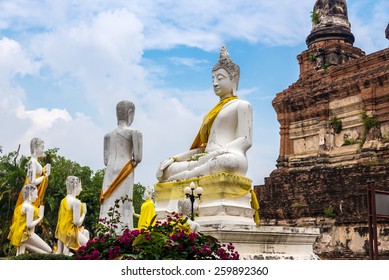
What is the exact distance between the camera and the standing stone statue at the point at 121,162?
9.66 metres

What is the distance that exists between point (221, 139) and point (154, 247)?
4752 millimetres

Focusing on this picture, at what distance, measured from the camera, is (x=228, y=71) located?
426 inches

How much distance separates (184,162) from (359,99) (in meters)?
16.2

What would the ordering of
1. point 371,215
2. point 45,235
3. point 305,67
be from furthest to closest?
1. point 305,67
2. point 45,235
3. point 371,215

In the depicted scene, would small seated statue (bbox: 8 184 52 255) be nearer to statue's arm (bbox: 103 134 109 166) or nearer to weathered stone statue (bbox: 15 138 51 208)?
weathered stone statue (bbox: 15 138 51 208)

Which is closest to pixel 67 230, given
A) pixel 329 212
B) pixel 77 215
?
pixel 77 215

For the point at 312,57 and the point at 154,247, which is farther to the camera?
the point at 312,57

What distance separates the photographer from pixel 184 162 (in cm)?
1051

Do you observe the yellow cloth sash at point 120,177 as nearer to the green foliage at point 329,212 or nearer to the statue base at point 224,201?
the statue base at point 224,201

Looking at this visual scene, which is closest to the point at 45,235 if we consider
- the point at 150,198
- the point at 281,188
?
the point at 281,188

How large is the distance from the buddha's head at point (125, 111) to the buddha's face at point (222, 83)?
173 centimetres

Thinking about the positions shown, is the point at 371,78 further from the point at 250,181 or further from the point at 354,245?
the point at 250,181

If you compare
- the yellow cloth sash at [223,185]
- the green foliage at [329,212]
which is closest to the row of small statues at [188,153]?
the yellow cloth sash at [223,185]

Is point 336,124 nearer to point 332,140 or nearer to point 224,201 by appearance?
point 332,140
